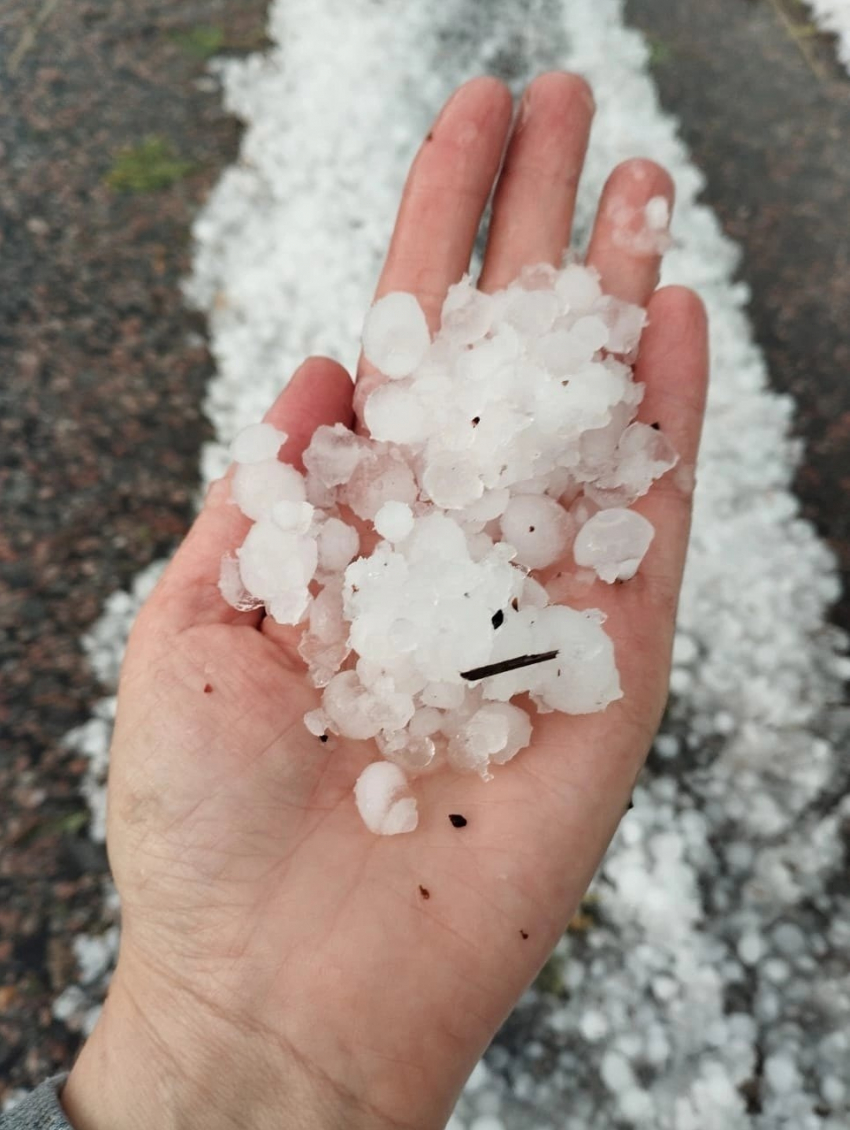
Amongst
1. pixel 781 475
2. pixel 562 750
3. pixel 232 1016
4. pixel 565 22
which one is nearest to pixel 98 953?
pixel 232 1016

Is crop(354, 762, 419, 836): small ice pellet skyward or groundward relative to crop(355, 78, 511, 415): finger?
groundward

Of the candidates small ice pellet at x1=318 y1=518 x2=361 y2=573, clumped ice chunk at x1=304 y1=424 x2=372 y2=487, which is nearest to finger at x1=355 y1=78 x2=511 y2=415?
clumped ice chunk at x1=304 y1=424 x2=372 y2=487

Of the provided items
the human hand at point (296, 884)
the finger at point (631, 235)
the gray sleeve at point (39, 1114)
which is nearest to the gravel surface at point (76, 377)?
the gray sleeve at point (39, 1114)

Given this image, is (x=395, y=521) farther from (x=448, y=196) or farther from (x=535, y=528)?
(x=448, y=196)

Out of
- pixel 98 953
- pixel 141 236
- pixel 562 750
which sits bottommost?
pixel 98 953

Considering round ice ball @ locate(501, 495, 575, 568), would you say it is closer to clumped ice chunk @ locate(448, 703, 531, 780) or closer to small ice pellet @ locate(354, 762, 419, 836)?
clumped ice chunk @ locate(448, 703, 531, 780)

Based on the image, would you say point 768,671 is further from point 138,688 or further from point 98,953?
point 98,953

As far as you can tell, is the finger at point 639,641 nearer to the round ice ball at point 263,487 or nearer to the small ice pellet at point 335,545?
the small ice pellet at point 335,545
